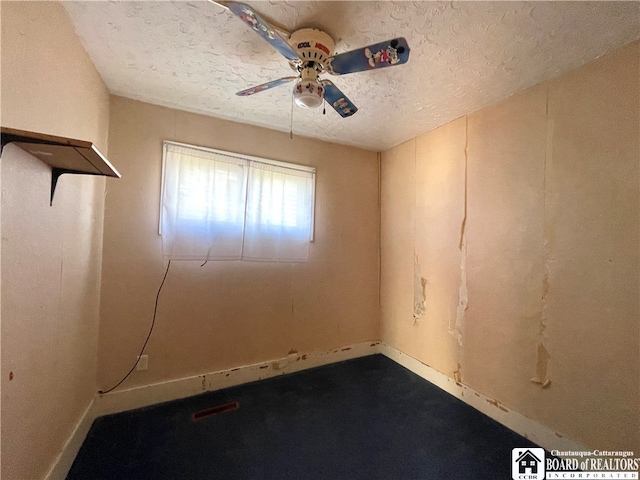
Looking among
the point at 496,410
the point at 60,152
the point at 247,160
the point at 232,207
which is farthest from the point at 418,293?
the point at 60,152

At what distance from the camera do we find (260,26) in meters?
1.09

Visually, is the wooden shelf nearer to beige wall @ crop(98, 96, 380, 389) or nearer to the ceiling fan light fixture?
beige wall @ crop(98, 96, 380, 389)

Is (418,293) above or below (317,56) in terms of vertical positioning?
below

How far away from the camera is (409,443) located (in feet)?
5.41

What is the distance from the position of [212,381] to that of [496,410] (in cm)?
227

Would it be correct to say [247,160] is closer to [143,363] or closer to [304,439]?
[143,363]

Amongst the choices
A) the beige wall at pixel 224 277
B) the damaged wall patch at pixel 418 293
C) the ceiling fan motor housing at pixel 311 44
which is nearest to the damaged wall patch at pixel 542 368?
the damaged wall patch at pixel 418 293

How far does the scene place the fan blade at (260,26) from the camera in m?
0.99

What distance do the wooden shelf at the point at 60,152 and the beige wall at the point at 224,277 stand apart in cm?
79

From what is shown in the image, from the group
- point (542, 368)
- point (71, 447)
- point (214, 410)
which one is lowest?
point (214, 410)

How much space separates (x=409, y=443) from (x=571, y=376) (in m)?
1.07

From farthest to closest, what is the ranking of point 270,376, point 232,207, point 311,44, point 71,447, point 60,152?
point 270,376 → point 232,207 → point 71,447 → point 311,44 → point 60,152

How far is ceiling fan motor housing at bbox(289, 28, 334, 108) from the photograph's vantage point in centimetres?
129

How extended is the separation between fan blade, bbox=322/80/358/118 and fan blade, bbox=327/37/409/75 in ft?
0.35
